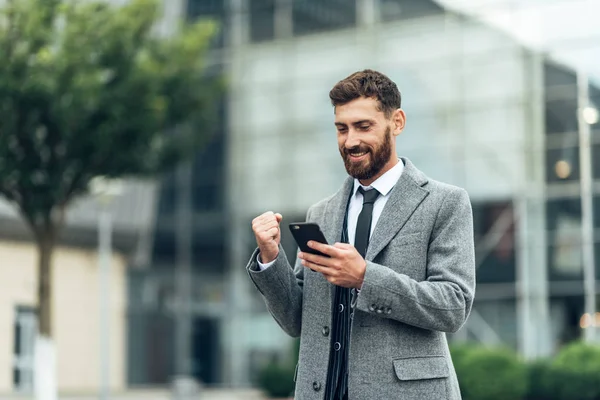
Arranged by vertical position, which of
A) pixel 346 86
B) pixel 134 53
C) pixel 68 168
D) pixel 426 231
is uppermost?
pixel 134 53

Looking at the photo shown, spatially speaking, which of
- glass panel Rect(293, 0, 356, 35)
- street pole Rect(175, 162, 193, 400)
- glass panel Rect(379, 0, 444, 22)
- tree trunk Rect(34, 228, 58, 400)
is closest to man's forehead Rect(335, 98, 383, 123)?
tree trunk Rect(34, 228, 58, 400)

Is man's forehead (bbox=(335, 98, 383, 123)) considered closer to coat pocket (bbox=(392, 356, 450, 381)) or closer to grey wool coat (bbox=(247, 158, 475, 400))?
grey wool coat (bbox=(247, 158, 475, 400))

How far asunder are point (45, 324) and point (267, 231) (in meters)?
14.4

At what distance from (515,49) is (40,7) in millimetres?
11104

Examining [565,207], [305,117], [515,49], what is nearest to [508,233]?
[565,207]

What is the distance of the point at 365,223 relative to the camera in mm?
3291

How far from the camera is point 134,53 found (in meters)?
17.4

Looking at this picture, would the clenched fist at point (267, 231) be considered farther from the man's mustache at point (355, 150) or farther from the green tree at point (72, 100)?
the green tree at point (72, 100)

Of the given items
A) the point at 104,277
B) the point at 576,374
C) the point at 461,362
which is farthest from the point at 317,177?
the point at 576,374

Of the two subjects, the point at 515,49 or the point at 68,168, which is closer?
the point at 68,168

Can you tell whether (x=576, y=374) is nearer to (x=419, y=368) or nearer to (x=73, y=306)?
(x=73, y=306)

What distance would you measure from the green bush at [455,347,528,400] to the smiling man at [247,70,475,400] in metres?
14.8

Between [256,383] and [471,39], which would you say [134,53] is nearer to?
[471,39]

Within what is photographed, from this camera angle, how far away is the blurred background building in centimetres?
2297
